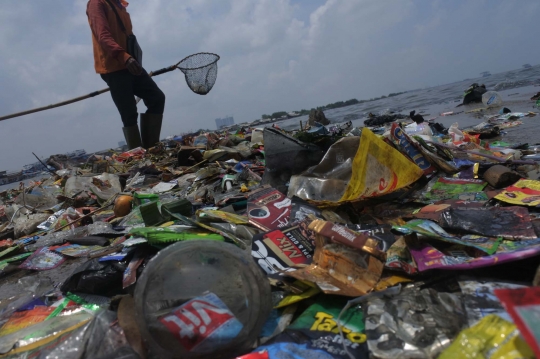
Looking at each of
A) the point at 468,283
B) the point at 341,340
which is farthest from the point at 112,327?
the point at 468,283

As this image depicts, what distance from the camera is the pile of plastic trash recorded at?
85 centimetres

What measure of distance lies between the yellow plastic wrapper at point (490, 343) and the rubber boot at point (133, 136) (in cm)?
543

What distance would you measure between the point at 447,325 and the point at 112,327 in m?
0.90

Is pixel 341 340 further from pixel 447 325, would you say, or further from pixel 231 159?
pixel 231 159

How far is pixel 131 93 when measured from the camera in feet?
15.7

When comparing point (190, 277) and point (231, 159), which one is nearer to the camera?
point (190, 277)

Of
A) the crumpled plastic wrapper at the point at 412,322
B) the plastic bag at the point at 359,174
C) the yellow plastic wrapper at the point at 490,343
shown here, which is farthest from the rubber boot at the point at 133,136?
the yellow plastic wrapper at the point at 490,343

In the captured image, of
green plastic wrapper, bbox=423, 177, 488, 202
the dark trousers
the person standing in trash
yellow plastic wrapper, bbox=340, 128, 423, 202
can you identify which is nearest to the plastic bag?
yellow plastic wrapper, bbox=340, 128, 423, 202

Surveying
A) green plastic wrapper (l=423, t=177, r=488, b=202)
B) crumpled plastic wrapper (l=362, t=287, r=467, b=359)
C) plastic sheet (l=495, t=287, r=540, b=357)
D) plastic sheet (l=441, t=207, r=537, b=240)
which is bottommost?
green plastic wrapper (l=423, t=177, r=488, b=202)

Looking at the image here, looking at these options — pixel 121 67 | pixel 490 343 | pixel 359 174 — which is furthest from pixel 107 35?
pixel 490 343

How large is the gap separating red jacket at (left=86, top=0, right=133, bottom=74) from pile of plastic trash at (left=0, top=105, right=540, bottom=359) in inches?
104

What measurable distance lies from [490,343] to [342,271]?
475mm

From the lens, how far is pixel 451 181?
2.09 metres

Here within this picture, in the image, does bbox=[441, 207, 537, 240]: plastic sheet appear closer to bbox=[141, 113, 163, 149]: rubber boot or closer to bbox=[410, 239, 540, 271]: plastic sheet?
bbox=[410, 239, 540, 271]: plastic sheet
